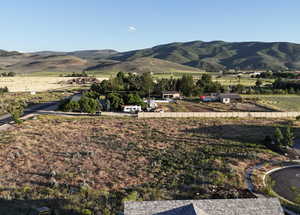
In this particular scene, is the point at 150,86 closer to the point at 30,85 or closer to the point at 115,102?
the point at 115,102

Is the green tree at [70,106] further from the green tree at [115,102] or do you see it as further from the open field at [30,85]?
the open field at [30,85]

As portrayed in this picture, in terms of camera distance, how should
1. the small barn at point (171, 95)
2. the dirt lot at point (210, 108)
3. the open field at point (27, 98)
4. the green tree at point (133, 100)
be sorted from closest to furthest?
the green tree at point (133, 100)
the dirt lot at point (210, 108)
the open field at point (27, 98)
the small barn at point (171, 95)

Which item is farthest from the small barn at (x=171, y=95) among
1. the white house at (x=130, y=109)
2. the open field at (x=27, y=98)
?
the open field at (x=27, y=98)

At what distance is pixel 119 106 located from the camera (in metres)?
73.3

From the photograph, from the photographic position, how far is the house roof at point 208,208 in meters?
16.6

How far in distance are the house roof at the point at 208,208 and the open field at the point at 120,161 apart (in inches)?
237

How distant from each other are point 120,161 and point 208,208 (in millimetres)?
18900

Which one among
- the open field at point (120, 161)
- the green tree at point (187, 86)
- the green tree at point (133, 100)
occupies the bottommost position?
the open field at point (120, 161)

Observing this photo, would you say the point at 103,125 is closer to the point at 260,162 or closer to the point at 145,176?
the point at 145,176

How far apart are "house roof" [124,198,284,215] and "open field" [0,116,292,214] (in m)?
6.02

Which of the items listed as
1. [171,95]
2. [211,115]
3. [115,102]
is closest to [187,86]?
[171,95]

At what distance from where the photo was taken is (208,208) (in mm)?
16969

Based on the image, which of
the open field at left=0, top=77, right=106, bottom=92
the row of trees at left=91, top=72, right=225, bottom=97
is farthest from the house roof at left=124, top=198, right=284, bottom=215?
the open field at left=0, top=77, right=106, bottom=92

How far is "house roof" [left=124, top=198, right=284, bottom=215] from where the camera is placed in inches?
652
